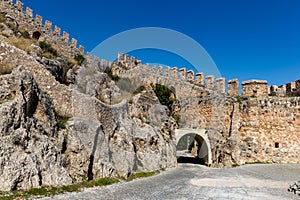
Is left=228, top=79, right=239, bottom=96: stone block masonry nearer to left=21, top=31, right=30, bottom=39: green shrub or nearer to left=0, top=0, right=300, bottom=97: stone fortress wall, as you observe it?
left=0, top=0, right=300, bottom=97: stone fortress wall

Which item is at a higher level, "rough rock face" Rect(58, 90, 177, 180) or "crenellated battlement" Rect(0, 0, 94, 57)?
"crenellated battlement" Rect(0, 0, 94, 57)

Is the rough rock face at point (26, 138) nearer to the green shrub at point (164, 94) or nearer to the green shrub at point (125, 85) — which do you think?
the green shrub at point (125, 85)

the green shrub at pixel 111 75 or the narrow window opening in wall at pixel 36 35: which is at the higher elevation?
the narrow window opening in wall at pixel 36 35

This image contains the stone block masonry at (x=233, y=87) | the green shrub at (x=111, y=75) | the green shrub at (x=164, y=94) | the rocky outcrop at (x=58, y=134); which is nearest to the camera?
the rocky outcrop at (x=58, y=134)

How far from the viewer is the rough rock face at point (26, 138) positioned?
830 cm

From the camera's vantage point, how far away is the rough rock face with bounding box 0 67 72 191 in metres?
8.30

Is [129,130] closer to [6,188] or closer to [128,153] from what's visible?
[128,153]

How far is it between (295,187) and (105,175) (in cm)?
850

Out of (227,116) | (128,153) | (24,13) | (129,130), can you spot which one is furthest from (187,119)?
(24,13)

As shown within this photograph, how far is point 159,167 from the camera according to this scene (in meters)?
17.7

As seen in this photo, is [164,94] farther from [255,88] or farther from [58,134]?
[58,134]

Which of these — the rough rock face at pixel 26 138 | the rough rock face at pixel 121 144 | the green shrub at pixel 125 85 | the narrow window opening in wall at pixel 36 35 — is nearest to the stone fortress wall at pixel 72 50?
the narrow window opening in wall at pixel 36 35

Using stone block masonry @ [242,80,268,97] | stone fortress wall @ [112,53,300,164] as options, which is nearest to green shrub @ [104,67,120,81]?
stone fortress wall @ [112,53,300,164]

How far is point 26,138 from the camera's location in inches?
365
